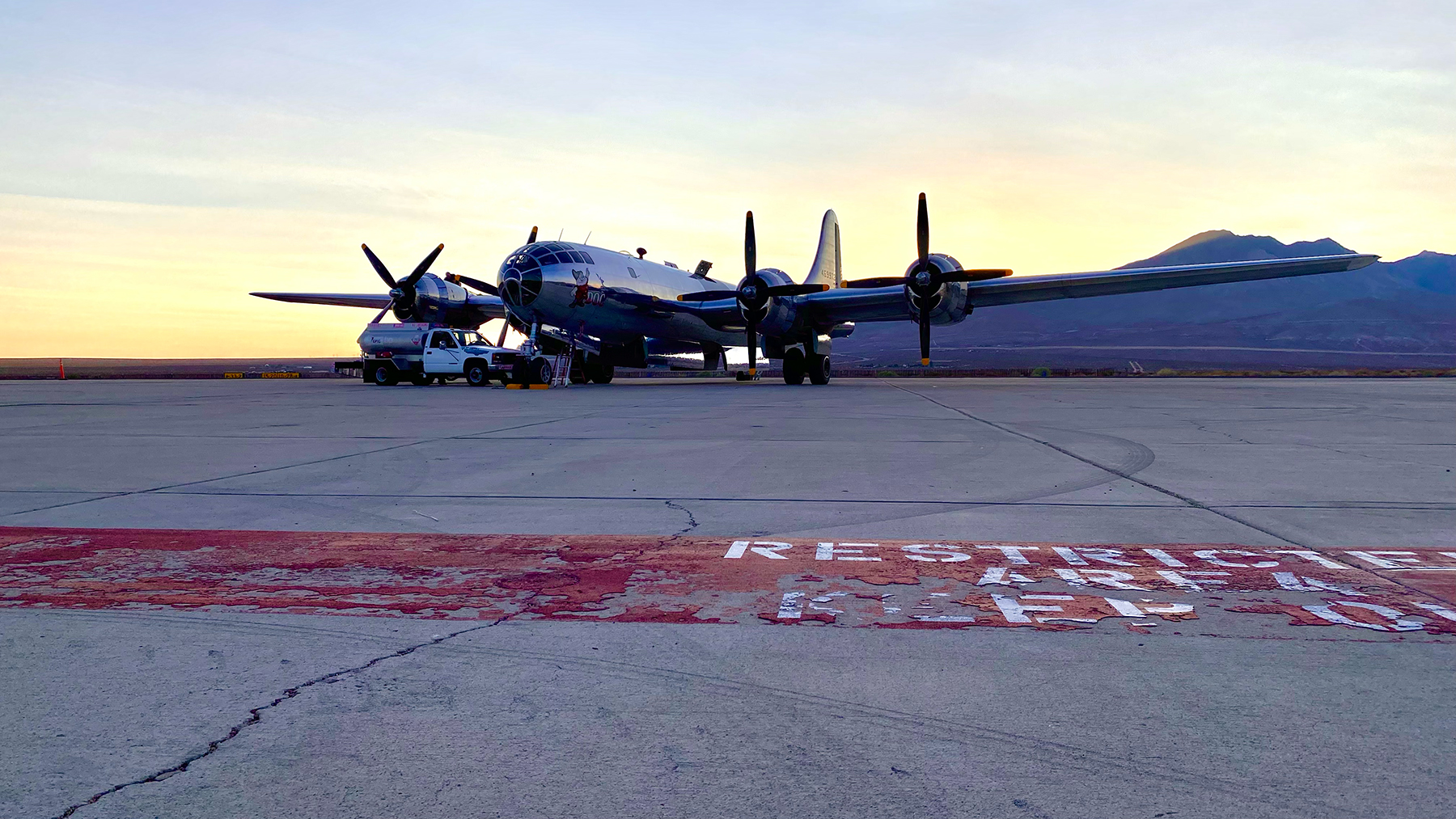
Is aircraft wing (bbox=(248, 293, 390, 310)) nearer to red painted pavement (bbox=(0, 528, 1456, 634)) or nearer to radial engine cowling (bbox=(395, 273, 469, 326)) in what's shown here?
radial engine cowling (bbox=(395, 273, 469, 326))

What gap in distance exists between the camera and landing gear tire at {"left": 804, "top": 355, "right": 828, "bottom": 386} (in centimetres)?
3744

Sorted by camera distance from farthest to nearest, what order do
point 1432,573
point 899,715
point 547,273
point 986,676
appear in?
1. point 547,273
2. point 1432,573
3. point 986,676
4. point 899,715

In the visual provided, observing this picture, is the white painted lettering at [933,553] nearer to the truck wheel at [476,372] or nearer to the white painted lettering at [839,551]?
the white painted lettering at [839,551]

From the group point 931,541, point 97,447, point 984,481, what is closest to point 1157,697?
point 931,541

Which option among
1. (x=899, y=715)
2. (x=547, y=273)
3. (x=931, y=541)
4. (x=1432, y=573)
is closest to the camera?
(x=899, y=715)

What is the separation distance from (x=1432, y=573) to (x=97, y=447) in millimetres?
13720

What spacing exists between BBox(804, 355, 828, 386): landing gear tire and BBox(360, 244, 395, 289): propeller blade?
648 inches

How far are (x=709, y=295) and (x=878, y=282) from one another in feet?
21.4

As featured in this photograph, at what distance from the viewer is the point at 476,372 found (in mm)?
34938

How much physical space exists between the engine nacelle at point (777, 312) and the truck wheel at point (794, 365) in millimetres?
1579

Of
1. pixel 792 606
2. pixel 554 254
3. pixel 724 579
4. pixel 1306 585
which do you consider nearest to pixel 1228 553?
pixel 1306 585

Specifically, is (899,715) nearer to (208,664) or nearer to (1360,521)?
(208,664)

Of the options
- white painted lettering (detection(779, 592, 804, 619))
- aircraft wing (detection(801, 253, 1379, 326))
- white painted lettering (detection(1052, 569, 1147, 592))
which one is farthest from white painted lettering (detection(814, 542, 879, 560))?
aircraft wing (detection(801, 253, 1379, 326))

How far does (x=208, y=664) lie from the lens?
149 inches
